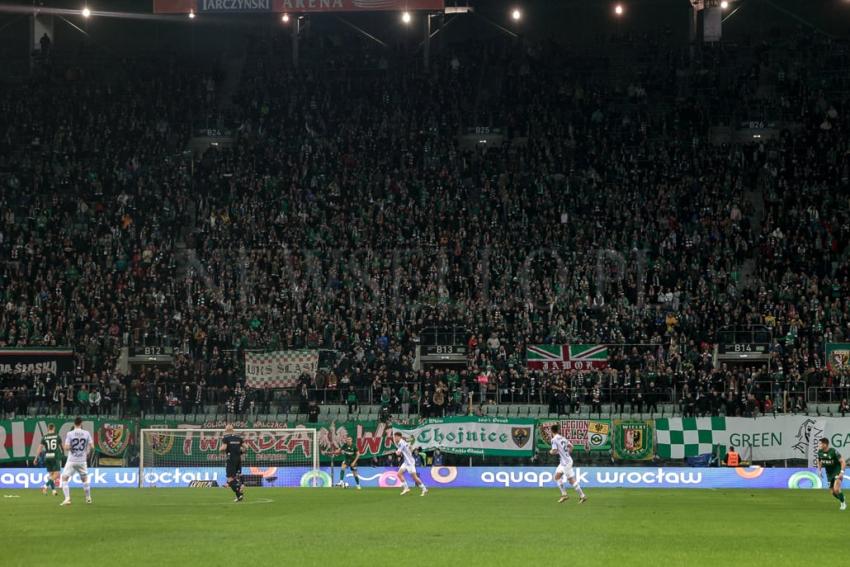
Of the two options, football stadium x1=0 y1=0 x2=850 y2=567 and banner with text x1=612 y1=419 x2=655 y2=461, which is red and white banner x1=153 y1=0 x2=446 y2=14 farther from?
banner with text x1=612 y1=419 x2=655 y2=461

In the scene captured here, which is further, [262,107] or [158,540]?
[262,107]

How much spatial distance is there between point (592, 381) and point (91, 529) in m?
26.9

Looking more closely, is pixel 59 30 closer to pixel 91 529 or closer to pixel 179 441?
pixel 179 441

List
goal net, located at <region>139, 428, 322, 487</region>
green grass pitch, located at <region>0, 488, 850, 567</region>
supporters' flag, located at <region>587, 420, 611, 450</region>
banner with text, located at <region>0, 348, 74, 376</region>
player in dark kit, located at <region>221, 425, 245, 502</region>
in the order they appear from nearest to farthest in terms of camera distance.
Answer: green grass pitch, located at <region>0, 488, 850, 567</region>, player in dark kit, located at <region>221, 425, 245, 502</region>, goal net, located at <region>139, 428, 322, 487</region>, supporters' flag, located at <region>587, 420, 611, 450</region>, banner with text, located at <region>0, 348, 74, 376</region>

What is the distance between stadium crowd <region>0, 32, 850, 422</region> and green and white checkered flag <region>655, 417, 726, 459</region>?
1226 millimetres

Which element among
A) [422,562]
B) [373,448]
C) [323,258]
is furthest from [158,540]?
[323,258]

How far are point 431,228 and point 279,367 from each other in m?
11.0

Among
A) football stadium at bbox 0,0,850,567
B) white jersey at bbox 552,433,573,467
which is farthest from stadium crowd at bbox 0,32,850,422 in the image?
white jersey at bbox 552,433,573,467

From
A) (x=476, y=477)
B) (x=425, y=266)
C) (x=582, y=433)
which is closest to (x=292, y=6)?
(x=425, y=266)

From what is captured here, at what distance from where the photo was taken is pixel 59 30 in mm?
73562

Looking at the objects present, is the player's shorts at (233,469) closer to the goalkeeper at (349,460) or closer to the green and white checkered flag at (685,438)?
the goalkeeper at (349,460)

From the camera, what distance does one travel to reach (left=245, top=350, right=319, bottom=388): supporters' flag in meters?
Answer: 50.4

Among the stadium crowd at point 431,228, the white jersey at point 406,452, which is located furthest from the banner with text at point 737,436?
the white jersey at point 406,452

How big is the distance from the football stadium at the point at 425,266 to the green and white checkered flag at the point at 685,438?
13 centimetres
